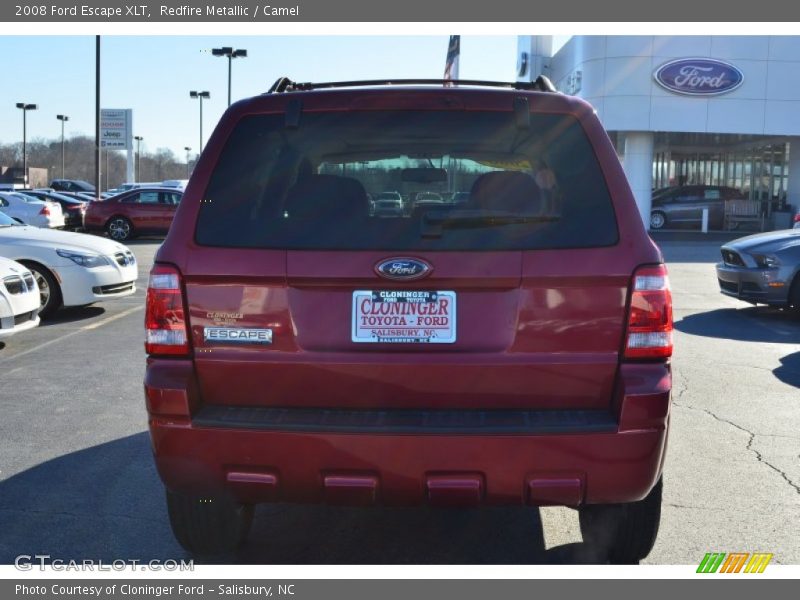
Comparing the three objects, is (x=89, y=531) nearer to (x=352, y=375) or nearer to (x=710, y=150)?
(x=352, y=375)

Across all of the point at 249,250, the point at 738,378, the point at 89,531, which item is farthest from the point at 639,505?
the point at 738,378

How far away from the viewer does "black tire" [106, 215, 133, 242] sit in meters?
27.3

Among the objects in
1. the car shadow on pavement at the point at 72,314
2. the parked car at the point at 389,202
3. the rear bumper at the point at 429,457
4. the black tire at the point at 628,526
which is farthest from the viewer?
the car shadow on pavement at the point at 72,314

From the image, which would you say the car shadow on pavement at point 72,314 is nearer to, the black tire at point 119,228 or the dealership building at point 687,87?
the black tire at point 119,228

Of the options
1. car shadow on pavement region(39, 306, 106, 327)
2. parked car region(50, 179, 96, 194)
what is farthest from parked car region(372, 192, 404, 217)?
parked car region(50, 179, 96, 194)

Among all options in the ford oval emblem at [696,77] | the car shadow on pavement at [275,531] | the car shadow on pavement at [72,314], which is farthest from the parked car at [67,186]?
the car shadow on pavement at [275,531]

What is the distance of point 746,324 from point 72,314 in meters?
8.30

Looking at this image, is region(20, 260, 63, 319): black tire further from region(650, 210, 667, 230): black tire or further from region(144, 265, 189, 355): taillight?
region(650, 210, 667, 230): black tire

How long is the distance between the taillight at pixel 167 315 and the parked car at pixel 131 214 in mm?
24458

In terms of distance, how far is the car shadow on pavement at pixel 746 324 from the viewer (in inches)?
416

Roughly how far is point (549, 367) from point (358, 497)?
82cm

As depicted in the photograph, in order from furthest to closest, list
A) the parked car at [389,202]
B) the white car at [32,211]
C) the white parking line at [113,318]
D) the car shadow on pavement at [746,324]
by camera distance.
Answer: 1. the white car at [32,211]
2. the white parking line at [113,318]
3. the car shadow on pavement at [746,324]
4. the parked car at [389,202]

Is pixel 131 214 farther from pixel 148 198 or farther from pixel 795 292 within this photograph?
pixel 795 292

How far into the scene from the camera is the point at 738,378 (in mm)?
8156
